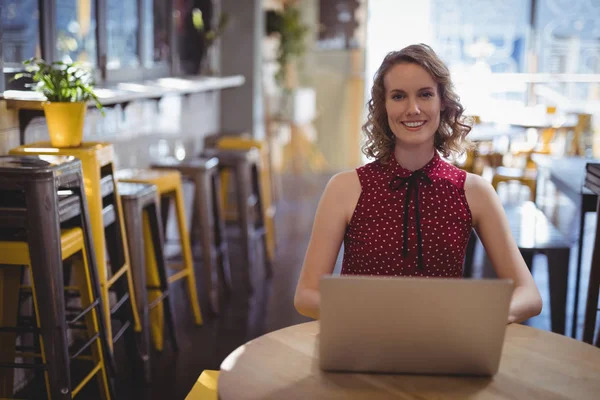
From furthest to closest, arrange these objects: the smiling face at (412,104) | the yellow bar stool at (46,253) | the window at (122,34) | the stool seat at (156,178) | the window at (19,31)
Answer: the window at (122,34), the stool seat at (156,178), the window at (19,31), the yellow bar stool at (46,253), the smiling face at (412,104)

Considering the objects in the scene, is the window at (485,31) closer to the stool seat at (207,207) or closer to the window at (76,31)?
the stool seat at (207,207)

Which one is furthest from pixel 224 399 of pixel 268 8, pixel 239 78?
pixel 268 8

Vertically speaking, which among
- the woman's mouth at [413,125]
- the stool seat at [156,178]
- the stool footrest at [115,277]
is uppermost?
the woman's mouth at [413,125]

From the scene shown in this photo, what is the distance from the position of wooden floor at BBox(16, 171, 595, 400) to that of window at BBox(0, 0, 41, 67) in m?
1.34

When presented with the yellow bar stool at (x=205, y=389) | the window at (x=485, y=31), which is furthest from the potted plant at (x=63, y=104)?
the window at (x=485, y=31)

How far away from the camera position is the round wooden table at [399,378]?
124 cm

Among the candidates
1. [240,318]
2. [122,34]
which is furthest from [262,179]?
[240,318]

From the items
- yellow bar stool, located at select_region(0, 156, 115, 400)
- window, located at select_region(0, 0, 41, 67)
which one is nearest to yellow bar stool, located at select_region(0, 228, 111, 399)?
yellow bar stool, located at select_region(0, 156, 115, 400)

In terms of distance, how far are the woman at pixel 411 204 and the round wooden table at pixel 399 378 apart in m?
0.37

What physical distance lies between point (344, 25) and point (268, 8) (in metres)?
1.67

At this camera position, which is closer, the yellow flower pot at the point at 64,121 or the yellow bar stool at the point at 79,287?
the yellow bar stool at the point at 79,287

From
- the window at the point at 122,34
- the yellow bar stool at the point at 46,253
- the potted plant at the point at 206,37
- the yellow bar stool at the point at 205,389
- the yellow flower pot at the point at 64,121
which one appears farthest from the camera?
the potted plant at the point at 206,37

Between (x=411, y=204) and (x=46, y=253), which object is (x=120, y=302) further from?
(x=411, y=204)

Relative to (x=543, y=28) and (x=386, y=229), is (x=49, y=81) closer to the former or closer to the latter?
(x=386, y=229)
